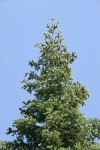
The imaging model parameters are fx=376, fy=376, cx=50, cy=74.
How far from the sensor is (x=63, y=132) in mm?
22812

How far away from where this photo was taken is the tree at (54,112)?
73.0ft

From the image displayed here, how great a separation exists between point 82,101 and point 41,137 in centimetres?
352

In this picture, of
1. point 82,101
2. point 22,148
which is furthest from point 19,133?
point 82,101

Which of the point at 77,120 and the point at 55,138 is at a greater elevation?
the point at 77,120

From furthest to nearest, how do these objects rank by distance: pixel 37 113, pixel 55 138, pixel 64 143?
pixel 37 113
pixel 64 143
pixel 55 138

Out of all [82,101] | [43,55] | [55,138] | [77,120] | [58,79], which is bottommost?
[55,138]

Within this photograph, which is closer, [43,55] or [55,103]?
[55,103]

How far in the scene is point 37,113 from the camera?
24.4 meters

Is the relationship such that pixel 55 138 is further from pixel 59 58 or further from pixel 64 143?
pixel 59 58

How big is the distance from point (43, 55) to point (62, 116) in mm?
5290

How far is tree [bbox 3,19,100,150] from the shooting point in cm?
2225

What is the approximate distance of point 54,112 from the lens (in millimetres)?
22141

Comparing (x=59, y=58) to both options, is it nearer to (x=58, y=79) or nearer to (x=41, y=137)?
(x=58, y=79)

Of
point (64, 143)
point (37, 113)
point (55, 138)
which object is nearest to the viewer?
point (55, 138)
